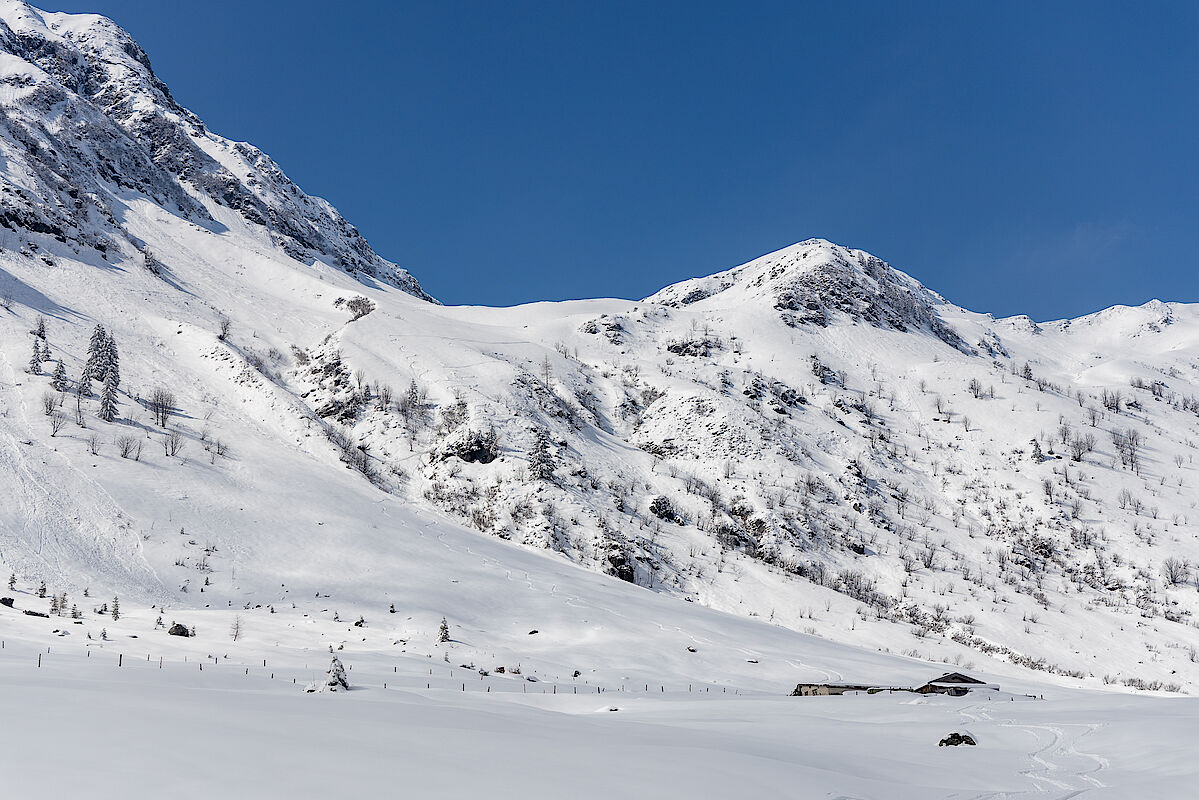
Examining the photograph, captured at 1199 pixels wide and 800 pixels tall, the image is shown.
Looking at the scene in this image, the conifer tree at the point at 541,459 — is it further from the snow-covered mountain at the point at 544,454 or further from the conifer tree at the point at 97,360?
the conifer tree at the point at 97,360

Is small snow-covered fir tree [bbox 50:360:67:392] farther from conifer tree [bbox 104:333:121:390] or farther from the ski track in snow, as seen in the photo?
the ski track in snow

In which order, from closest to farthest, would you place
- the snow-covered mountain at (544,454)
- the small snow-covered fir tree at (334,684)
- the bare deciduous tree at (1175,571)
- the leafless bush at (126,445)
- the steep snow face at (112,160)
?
1. the small snow-covered fir tree at (334,684)
2. the snow-covered mountain at (544,454)
3. the leafless bush at (126,445)
4. the bare deciduous tree at (1175,571)
5. the steep snow face at (112,160)

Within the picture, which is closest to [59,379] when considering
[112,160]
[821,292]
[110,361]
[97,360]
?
[97,360]

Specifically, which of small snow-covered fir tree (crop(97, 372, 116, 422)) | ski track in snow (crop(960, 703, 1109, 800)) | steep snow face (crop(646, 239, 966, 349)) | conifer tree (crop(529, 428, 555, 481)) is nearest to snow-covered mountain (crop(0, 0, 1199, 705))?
conifer tree (crop(529, 428, 555, 481))

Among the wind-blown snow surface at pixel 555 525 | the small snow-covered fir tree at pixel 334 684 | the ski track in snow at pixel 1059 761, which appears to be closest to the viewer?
the ski track in snow at pixel 1059 761

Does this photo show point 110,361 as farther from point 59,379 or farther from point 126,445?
point 126,445

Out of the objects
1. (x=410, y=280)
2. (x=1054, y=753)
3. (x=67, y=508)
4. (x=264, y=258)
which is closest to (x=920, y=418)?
(x=1054, y=753)

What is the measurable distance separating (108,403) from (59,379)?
Answer: 4249 millimetres

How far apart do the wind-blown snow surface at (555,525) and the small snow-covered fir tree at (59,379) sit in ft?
1.69

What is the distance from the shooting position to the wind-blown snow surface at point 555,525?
9312mm

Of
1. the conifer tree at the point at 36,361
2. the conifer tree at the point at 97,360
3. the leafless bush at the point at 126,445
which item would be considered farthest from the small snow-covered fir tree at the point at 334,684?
the conifer tree at the point at 36,361

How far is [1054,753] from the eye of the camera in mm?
10797

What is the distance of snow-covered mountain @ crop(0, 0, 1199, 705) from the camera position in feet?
107

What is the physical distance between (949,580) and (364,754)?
51.3m
